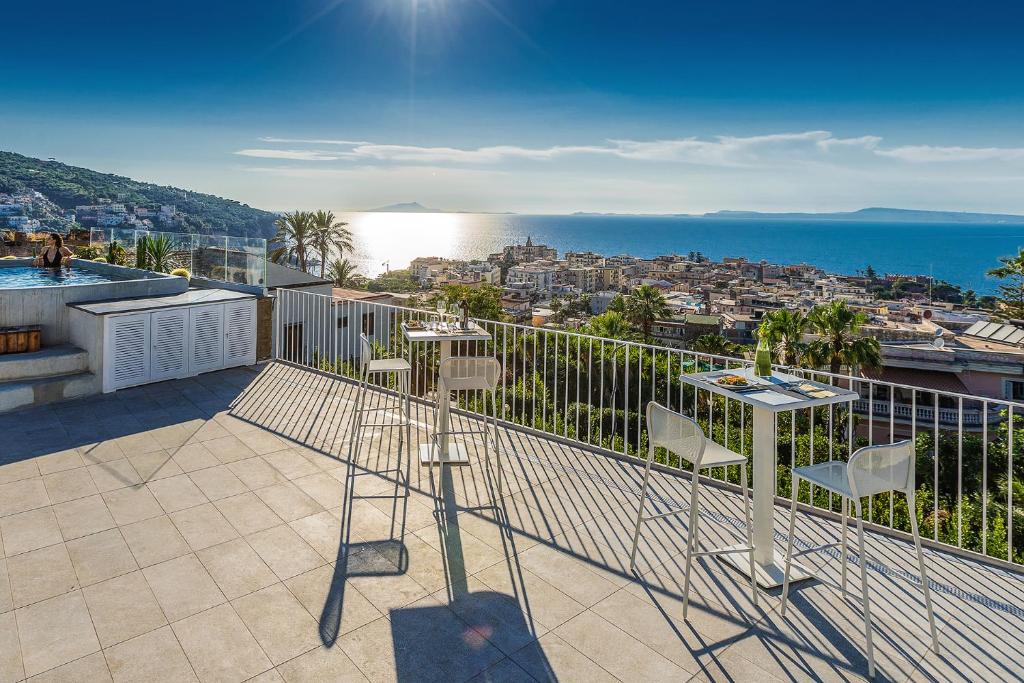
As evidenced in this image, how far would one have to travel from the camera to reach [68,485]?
370cm

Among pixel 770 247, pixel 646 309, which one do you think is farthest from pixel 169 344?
pixel 770 247

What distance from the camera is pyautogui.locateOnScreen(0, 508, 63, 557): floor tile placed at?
2.96m

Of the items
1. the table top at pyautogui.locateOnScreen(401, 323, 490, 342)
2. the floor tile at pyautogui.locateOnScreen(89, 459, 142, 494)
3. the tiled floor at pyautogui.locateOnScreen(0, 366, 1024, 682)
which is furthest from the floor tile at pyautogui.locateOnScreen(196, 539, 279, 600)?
the table top at pyautogui.locateOnScreen(401, 323, 490, 342)

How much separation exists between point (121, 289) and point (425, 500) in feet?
17.8

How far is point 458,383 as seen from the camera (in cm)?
407

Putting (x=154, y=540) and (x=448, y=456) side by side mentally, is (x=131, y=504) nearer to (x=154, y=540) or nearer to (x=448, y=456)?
(x=154, y=540)

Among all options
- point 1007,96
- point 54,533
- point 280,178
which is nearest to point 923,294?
point 1007,96

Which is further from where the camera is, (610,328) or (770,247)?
(770,247)

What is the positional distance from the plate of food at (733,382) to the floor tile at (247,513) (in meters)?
2.69

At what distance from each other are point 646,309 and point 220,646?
38807mm

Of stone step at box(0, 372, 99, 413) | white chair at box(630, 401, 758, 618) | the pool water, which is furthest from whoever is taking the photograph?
the pool water

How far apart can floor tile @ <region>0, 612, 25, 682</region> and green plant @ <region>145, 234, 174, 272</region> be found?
767 cm

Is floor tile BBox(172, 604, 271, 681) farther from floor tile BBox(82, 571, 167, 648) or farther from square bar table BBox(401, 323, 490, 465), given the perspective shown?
square bar table BBox(401, 323, 490, 465)

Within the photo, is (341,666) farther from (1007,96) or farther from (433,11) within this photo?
(1007,96)
